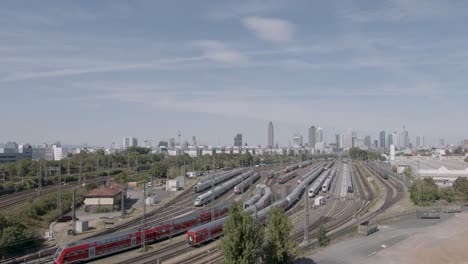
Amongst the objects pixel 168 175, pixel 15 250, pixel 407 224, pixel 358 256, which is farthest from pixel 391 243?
pixel 168 175

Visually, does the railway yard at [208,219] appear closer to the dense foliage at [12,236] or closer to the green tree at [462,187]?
the dense foliage at [12,236]

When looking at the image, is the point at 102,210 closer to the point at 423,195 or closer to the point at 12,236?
the point at 12,236

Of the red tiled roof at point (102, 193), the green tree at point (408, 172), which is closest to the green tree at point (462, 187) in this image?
the green tree at point (408, 172)

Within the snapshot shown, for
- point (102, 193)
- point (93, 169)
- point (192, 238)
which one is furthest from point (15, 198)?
point (93, 169)

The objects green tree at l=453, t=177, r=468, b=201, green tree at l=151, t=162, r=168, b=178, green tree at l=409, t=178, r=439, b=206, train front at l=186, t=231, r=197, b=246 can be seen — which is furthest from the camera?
green tree at l=151, t=162, r=168, b=178

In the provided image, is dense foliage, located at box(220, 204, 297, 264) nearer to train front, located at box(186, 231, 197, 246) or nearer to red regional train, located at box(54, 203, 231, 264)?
train front, located at box(186, 231, 197, 246)

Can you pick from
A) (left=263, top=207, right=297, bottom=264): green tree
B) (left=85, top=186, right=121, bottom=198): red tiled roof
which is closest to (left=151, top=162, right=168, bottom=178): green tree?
(left=85, top=186, right=121, bottom=198): red tiled roof
